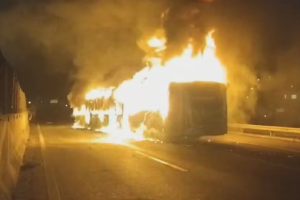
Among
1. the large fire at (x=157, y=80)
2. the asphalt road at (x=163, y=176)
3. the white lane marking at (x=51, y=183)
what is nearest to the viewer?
the asphalt road at (x=163, y=176)

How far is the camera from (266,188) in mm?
10375

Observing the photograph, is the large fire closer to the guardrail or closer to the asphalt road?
the guardrail

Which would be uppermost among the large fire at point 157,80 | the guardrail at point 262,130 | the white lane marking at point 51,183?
the large fire at point 157,80

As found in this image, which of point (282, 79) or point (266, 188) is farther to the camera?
point (282, 79)

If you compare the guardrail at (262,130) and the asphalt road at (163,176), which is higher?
the guardrail at (262,130)

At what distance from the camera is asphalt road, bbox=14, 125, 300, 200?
991 cm

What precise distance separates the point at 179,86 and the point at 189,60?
218 inches

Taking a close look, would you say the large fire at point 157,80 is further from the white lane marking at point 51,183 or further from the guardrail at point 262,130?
the white lane marking at point 51,183

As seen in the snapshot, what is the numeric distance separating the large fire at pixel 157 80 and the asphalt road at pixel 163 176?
9.18 meters

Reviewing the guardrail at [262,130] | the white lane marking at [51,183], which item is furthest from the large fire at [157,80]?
the white lane marking at [51,183]

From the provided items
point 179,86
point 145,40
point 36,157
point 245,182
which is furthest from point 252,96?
point 245,182

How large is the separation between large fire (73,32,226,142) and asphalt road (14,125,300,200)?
918 centimetres

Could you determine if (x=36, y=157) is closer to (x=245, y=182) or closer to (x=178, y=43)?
(x=245, y=182)

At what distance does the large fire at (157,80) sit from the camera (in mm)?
28297
